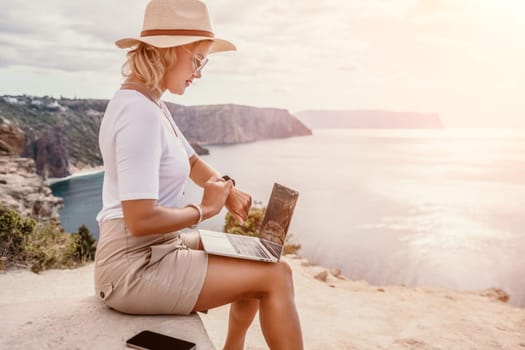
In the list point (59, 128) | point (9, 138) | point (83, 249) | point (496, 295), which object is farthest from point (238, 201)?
point (59, 128)

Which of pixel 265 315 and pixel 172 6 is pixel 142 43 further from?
pixel 265 315

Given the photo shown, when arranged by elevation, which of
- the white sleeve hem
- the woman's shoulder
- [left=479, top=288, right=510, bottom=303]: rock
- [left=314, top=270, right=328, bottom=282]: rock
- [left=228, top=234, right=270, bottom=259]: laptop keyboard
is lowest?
[left=479, top=288, right=510, bottom=303]: rock

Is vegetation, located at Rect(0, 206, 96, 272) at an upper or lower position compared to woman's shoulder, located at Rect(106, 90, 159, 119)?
lower

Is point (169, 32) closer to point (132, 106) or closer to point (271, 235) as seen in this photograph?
point (132, 106)

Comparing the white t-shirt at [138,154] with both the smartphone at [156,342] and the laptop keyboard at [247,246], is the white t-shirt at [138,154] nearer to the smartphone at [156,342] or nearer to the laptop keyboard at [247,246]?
the laptop keyboard at [247,246]

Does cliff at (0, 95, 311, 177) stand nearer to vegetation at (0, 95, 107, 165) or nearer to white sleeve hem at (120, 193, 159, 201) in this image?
vegetation at (0, 95, 107, 165)

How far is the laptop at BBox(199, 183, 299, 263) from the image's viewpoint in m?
2.38

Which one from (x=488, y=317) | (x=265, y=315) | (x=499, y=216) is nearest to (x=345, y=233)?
(x=499, y=216)

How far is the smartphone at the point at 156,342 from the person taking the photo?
205 cm

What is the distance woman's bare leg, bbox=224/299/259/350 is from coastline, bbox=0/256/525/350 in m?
0.39

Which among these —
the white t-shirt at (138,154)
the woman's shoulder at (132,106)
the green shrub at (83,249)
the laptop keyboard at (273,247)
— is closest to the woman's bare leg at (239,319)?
the laptop keyboard at (273,247)

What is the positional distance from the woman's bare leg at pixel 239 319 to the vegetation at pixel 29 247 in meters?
4.89

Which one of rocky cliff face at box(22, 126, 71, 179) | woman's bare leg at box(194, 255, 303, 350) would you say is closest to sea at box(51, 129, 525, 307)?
rocky cliff face at box(22, 126, 71, 179)

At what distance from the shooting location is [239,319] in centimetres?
255
